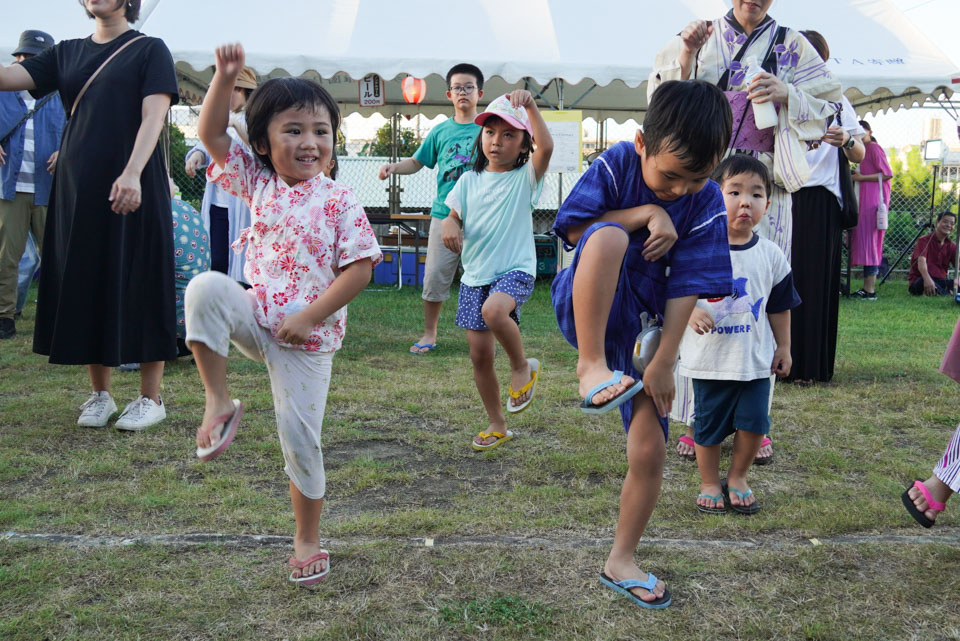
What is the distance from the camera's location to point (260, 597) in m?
2.24

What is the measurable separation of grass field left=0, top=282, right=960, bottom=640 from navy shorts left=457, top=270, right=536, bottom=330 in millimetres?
554

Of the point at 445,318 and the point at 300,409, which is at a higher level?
the point at 300,409

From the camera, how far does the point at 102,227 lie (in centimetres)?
379

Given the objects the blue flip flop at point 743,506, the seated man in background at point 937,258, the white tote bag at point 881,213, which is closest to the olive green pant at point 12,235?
the blue flip flop at point 743,506

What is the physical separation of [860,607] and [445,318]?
20.2 feet

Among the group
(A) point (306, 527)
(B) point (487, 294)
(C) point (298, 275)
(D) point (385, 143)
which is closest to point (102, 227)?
(B) point (487, 294)

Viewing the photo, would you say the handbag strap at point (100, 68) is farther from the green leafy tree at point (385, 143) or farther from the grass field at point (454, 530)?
the green leafy tree at point (385, 143)

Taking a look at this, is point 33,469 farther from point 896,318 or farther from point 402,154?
point 402,154

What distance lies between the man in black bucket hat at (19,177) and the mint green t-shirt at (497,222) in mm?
3685

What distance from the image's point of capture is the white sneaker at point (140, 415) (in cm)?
392

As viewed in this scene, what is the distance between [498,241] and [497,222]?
0.29 ft

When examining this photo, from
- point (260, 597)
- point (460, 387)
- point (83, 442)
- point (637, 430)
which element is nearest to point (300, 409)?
point (260, 597)

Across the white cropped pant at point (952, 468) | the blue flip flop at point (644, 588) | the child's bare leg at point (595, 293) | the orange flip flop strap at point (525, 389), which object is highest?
the child's bare leg at point (595, 293)

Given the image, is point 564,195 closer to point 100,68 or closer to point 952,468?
point 100,68
